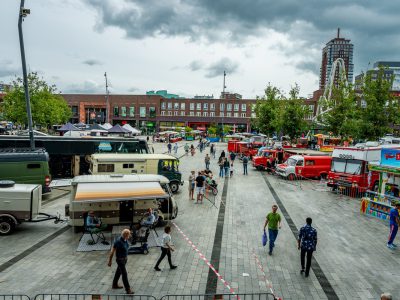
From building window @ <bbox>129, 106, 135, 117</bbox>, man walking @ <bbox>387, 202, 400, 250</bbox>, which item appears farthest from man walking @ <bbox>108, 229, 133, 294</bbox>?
building window @ <bbox>129, 106, 135, 117</bbox>

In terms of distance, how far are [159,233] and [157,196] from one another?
1893mm

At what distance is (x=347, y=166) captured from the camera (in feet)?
72.9

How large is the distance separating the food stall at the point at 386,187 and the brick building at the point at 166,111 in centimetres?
7693

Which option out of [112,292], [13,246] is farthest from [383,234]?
[13,246]

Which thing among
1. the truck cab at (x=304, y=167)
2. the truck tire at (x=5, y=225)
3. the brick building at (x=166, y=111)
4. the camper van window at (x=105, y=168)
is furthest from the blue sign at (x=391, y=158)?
the brick building at (x=166, y=111)

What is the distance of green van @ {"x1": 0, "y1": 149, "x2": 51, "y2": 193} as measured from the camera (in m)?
17.5

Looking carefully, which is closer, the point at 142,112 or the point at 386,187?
the point at 386,187

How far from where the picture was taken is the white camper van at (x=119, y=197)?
38.0ft

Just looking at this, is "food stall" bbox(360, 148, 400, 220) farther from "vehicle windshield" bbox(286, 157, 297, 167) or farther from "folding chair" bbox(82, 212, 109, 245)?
"folding chair" bbox(82, 212, 109, 245)

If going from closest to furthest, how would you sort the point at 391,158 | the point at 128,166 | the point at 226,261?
the point at 226,261, the point at 391,158, the point at 128,166

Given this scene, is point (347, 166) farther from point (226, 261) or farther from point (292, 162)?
point (226, 261)

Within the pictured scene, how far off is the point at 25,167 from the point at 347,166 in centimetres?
1932

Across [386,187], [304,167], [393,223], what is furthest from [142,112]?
[393,223]

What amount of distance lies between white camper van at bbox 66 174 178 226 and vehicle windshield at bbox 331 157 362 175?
13463mm
